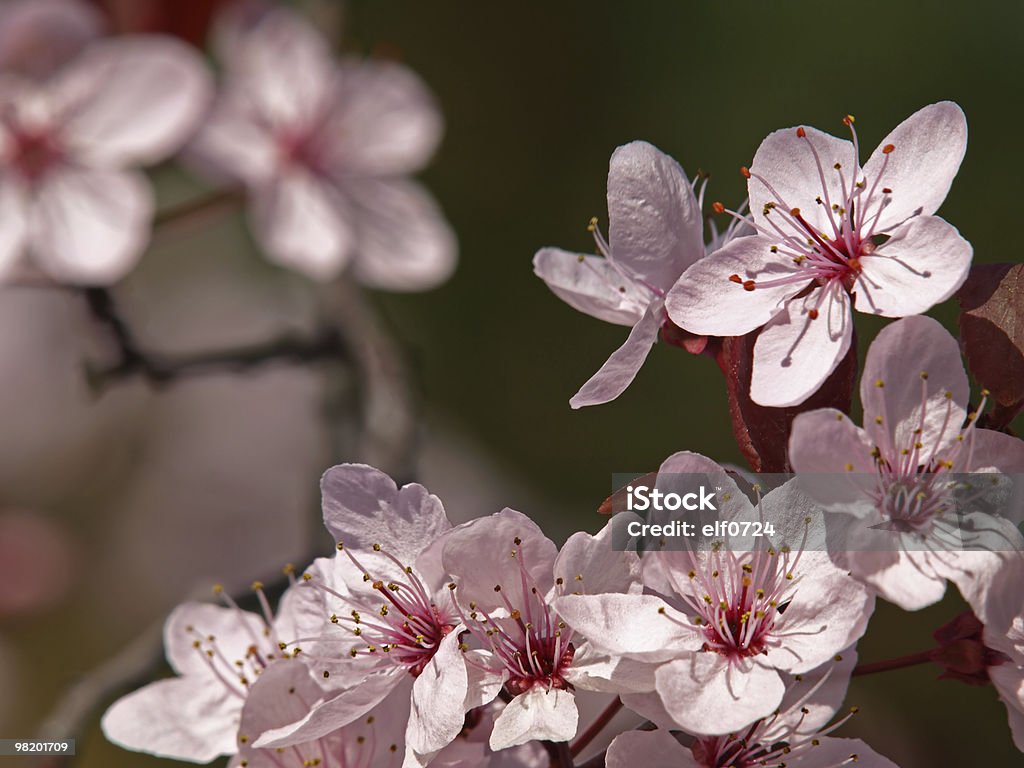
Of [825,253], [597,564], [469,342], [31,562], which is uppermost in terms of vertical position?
[825,253]

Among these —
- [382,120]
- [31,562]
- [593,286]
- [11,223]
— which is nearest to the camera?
[593,286]

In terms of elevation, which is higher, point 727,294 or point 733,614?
point 727,294

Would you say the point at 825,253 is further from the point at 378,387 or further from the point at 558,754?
the point at 378,387

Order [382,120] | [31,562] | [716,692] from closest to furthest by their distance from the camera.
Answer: [716,692]
[382,120]
[31,562]

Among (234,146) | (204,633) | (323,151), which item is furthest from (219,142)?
(204,633)

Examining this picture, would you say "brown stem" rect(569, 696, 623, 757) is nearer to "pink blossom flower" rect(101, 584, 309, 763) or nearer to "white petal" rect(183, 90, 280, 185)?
"pink blossom flower" rect(101, 584, 309, 763)

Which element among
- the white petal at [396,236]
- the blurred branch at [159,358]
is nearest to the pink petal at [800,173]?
the blurred branch at [159,358]

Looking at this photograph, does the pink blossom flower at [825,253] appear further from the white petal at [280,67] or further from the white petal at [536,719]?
the white petal at [280,67]
